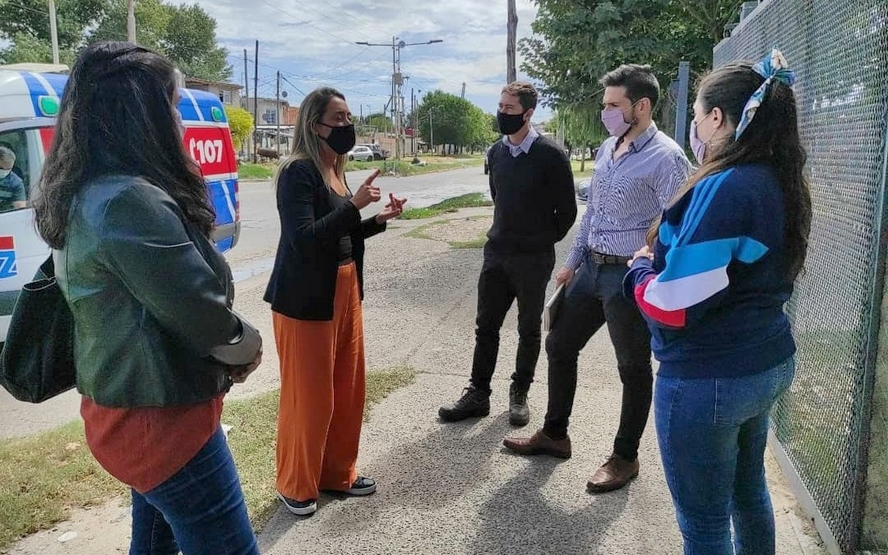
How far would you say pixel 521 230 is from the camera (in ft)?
13.2

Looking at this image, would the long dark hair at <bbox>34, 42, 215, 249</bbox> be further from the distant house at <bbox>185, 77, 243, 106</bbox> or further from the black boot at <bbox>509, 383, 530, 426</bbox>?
the distant house at <bbox>185, 77, 243, 106</bbox>

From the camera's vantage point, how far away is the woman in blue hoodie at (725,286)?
184 centimetres

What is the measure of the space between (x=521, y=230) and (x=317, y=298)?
4.80 ft

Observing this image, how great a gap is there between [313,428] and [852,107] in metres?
2.59

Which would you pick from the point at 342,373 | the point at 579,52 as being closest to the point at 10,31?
the point at 579,52

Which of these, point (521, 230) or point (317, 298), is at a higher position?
point (521, 230)

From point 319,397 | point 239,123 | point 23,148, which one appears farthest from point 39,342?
point 239,123

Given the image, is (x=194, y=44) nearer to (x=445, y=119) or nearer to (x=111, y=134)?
(x=445, y=119)

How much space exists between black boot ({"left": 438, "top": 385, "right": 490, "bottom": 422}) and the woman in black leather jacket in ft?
7.99

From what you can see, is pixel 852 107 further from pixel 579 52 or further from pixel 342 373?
pixel 579 52

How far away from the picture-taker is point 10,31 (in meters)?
40.4

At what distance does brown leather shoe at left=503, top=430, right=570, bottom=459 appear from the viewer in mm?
3693

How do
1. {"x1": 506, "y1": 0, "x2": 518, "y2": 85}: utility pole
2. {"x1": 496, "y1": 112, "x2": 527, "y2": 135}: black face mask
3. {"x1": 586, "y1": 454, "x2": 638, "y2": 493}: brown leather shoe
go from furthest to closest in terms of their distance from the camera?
{"x1": 506, "y1": 0, "x2": 518, "y2": 85}: utility pole < {"x1": 496, "y1": 112, "x2": 527, "y2": 135}: black face mask < {"x1": 586, "y1": 454, "x2": 638, "y2": 493}: brown leather shoe

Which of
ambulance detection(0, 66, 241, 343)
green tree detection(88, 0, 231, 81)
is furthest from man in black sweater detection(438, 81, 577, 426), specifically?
green tree detection(88, 0, 231, 81)
